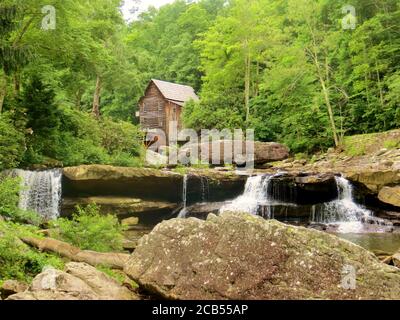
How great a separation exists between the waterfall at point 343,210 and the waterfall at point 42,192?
33.3ft

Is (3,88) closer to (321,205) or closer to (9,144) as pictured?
(9,144)

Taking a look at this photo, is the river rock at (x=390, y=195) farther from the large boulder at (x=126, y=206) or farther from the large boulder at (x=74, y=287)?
the large boulder at (x=74, y=287)

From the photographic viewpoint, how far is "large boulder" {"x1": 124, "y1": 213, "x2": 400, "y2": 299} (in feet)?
15.2

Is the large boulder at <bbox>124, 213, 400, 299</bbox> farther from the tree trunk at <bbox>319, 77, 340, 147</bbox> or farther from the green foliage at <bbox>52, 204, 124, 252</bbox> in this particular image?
the tree trunk at <bbox>319, 77, 340, 147</bbox>

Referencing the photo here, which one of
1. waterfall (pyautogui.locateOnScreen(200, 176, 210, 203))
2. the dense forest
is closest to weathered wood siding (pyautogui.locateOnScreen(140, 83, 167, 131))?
the dense forest

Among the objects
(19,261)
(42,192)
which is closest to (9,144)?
(42,192)

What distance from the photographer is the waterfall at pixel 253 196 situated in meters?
16.7

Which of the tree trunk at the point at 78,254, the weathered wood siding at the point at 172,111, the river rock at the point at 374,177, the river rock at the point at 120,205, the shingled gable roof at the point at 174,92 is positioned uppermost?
the shingled gable roof at the point at 174,92

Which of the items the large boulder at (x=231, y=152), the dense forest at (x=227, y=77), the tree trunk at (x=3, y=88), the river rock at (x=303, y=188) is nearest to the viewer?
the tree trunk at (x=3, y=88)

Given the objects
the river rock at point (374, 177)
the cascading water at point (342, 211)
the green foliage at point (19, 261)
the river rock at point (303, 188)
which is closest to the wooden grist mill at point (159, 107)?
the river rock at point (303, 188)

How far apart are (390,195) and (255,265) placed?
11.7 metres

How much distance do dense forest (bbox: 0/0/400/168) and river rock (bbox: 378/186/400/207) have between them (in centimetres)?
738

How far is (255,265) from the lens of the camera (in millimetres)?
4820
